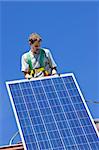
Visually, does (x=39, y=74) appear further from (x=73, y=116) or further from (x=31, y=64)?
(x=73, y=116)

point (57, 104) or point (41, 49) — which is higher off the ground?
point (41, 49)

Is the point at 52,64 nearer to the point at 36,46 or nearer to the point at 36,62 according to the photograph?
the point at 36,62

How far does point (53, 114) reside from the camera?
1231 cm

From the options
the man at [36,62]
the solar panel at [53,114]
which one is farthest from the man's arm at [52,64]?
the solar panel at [53,114]

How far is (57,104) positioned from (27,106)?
552 mm

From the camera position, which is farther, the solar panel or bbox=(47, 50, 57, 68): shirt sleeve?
bbox=(47, 50, 57, 68): shirt sleeve

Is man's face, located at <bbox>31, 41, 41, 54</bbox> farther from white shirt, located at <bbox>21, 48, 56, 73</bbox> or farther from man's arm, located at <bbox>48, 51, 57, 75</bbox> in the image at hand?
man's arm, located at <bbox>48, 51, 57, 75</bbox>

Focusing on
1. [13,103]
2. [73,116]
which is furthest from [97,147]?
[13,103]

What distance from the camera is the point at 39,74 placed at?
42.8ft

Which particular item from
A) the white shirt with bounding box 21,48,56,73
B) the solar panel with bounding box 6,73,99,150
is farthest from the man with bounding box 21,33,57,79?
the solar panel with bounding box 6,73,99,150

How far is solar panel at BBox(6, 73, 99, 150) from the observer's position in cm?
1185

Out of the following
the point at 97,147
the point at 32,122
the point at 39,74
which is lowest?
the point at 97,147

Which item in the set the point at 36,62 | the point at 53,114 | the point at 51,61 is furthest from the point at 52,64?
the point at 53,114

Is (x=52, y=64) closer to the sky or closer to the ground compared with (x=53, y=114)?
closer to the sky
